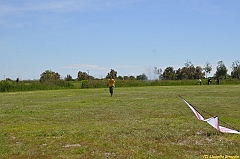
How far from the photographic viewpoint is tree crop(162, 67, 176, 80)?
112 metres

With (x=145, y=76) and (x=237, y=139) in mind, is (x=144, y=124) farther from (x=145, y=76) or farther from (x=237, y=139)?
(x=145, y=76)

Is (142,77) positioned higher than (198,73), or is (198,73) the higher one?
(198,73)

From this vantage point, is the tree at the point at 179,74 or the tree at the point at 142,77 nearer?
the tree at the point at 142,77

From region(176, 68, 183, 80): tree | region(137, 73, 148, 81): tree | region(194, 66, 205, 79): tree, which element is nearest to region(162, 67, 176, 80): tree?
region(176, 68, 183, 80): tree

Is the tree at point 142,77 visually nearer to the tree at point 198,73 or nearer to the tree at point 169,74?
the tree at point 169,74

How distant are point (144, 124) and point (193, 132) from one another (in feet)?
6.99

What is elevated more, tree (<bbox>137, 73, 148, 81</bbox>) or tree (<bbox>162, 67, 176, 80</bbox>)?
tree (<bbox>162, 67, 176, 80</bbox>)

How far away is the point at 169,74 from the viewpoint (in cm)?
11312

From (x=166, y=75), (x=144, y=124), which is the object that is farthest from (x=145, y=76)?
(x=144, y=124)

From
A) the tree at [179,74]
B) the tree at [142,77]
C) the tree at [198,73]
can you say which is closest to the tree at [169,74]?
the tree at [179,74]

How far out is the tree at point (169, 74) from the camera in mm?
111662

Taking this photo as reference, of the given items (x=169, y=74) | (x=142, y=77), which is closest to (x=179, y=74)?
(x=169, y=74)

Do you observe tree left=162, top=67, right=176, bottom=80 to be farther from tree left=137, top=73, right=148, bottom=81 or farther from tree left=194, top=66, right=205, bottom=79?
tree left=137, top=73, right=148, bottom=81

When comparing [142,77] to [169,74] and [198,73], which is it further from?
[198,73]
